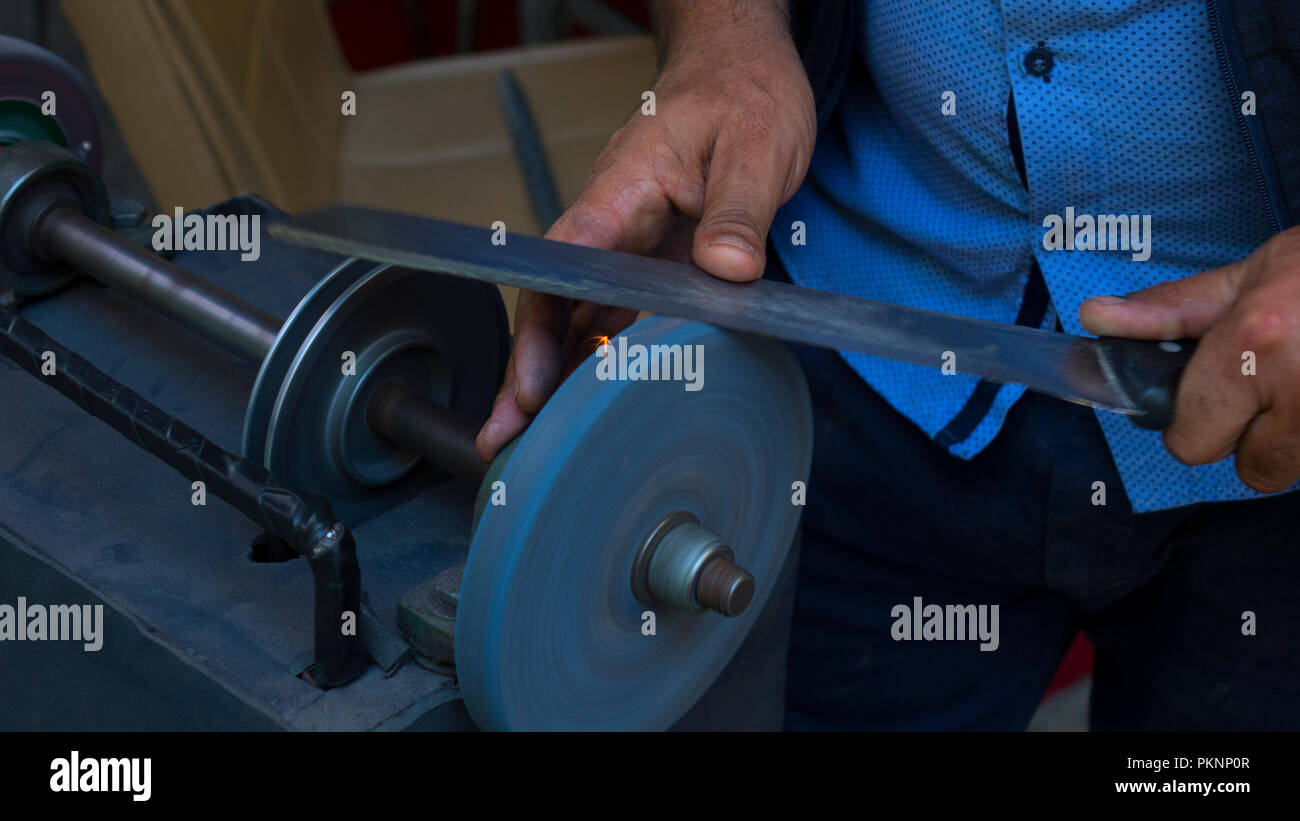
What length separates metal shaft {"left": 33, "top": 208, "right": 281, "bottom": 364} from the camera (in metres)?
0.93

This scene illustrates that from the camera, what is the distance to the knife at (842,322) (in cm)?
70

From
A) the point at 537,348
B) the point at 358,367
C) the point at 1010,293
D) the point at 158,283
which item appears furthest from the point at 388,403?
the point at 1010,293

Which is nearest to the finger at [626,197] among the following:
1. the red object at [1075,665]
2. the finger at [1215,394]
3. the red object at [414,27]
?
the finger at [1215,394]

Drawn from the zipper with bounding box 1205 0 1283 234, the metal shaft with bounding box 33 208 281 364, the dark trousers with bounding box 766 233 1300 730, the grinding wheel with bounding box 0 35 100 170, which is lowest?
the dark trousers with bounding box 766 233 1300 730

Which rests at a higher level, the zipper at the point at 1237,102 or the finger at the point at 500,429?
the zipper at the point at 1237,102

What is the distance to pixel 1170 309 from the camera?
0.76 meters

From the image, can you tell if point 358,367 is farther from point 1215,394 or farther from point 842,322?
point 1215,394

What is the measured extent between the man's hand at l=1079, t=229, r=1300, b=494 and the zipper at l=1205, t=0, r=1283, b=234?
124 millimetres

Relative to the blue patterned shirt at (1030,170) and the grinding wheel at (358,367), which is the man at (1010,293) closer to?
the blue patterned shirt at (1030,170)

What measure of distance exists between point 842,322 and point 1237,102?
38cm

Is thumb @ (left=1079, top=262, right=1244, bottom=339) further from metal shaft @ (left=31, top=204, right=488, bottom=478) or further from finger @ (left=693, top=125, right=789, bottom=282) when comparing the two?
metal shaft @ (left=31, top=204, right=488, bottom=478)

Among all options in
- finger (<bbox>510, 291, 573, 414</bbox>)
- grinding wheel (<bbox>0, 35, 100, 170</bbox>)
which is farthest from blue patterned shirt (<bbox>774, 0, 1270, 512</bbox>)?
grinding wheel (<bbox>0, 35, 100, 170</bbox>)

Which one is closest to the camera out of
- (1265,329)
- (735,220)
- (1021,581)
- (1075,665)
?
(1265,329)

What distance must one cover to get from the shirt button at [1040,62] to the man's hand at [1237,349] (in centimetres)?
22
